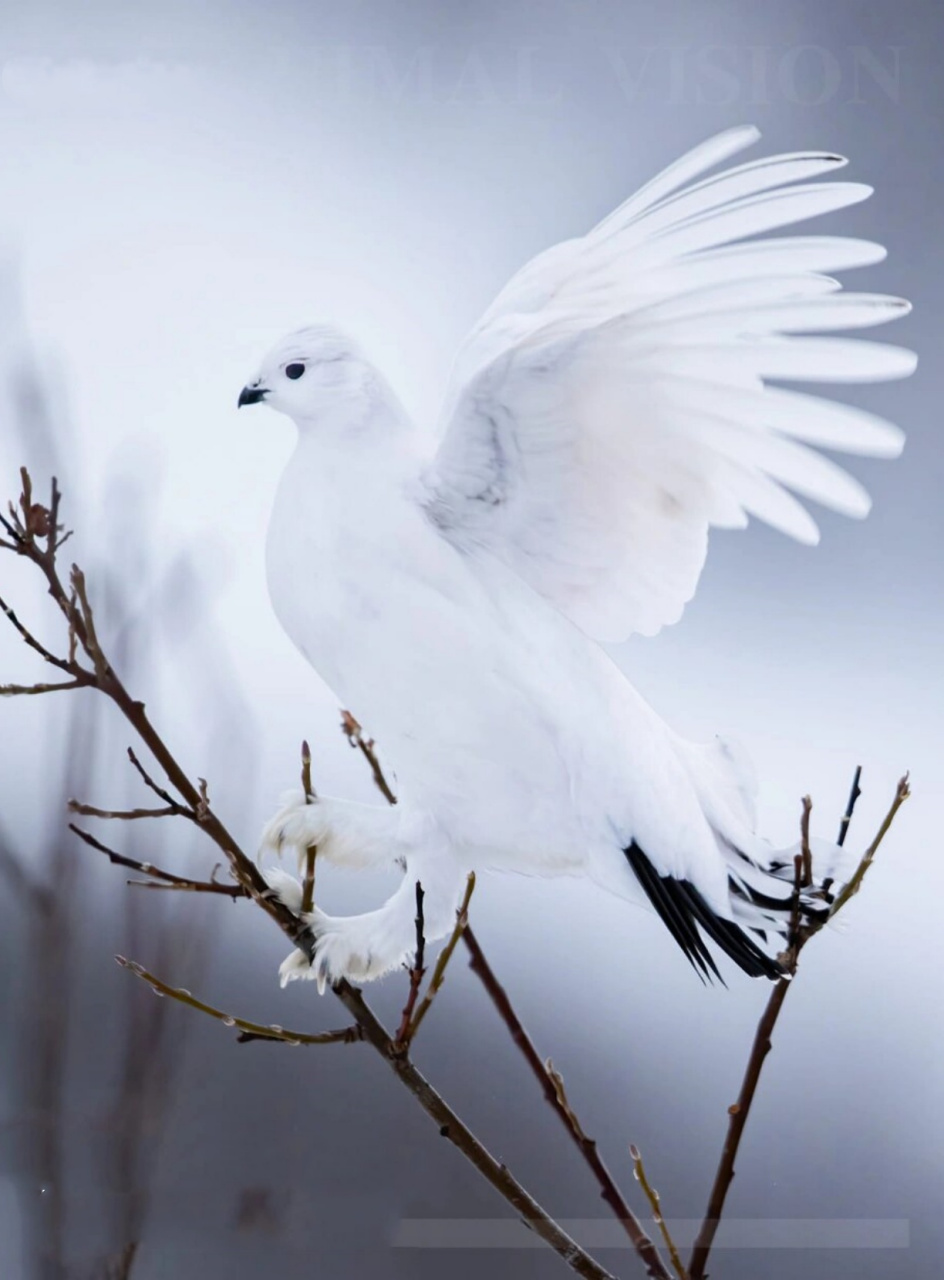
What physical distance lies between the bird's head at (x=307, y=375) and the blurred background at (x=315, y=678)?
1.76ft

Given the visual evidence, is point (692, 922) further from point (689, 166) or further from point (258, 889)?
point (689, 166)

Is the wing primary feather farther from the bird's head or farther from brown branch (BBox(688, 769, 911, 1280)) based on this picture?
brown branch (BBox(688, 769, 911, 1280))

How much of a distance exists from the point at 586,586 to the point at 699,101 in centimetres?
91

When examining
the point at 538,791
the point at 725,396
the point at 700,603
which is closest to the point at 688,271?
the point at 725,396

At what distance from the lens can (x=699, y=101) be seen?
1.52 meters

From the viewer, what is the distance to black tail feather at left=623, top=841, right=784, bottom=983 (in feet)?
2.68

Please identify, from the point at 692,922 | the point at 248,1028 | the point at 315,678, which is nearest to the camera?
the point at 248,1028

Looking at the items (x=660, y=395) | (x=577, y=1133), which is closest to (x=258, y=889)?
(x=577, y=1133)

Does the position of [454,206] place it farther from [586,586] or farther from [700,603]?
A: [586,586]

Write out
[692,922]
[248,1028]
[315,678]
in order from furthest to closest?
[315,678] < [692,922] < [248,1028]

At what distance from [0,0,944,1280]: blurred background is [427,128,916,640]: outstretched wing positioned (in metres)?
0.56

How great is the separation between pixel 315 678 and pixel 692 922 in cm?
69

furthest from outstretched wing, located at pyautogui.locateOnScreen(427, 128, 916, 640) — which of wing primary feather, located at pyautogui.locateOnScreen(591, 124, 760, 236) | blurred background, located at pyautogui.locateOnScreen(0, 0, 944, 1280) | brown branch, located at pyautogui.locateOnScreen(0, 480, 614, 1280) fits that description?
blurred background, located at pyautogui.locateOnScreen(0, 0, 944, 1280)

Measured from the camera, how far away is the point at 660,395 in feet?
2.62
